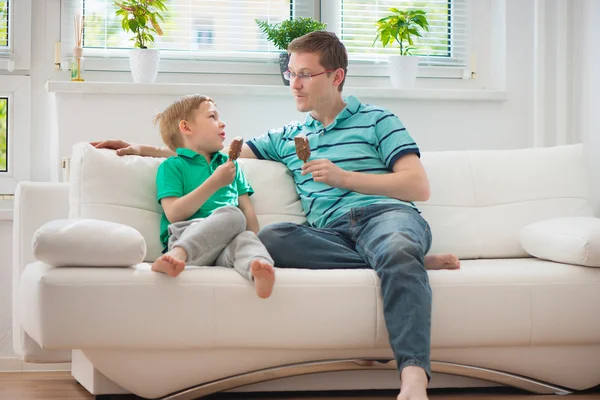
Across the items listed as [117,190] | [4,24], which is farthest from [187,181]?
[4,24]

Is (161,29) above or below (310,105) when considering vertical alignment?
above

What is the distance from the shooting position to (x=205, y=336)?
6.71 feet

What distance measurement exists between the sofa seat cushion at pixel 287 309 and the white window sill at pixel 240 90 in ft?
3.49

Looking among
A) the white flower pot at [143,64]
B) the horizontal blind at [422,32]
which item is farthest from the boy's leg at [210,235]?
the horizontal blind at [422,32]

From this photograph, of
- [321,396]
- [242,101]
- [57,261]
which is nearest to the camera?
[57,261]

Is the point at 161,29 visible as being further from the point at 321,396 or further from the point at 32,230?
the point at 321,396

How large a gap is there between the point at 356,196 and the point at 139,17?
127 cm

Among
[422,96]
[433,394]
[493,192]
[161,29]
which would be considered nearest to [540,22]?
[422,96]

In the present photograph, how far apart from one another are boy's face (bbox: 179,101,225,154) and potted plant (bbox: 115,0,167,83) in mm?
702

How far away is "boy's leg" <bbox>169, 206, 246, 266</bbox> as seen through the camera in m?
2.15

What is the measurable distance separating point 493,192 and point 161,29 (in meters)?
1.53

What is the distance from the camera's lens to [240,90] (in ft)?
10.6

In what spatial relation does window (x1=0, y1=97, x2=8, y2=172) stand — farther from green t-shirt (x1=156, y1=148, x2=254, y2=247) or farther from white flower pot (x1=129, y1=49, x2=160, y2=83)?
green t-shirt (x1=156, y1=148, x2=254, y2=247)

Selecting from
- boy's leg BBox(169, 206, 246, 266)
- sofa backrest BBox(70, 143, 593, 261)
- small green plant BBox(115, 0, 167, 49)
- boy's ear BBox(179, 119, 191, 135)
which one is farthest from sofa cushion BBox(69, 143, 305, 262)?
small green plant BBox(115, 0, 167, 49)
